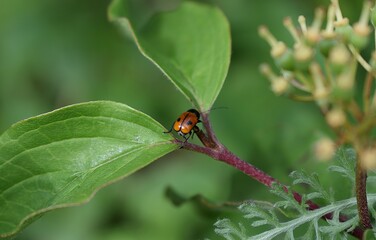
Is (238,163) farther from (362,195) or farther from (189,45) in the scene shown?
(189,45)

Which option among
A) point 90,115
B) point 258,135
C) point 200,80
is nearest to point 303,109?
point 258,135

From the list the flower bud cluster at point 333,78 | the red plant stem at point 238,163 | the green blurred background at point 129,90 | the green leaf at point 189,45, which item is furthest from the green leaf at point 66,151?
the green blurred background at point 129,90

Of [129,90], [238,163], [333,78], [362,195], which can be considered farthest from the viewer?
[129,90]

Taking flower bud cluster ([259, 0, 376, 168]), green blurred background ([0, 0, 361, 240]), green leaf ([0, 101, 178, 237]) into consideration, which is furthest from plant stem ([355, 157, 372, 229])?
green blurred background ([0, 0, 361, 240])

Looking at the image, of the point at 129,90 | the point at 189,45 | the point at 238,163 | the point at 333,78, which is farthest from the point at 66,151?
the point at 129,90

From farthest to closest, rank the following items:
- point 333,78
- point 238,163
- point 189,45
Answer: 1. point 189,45
2. point 238,163
3. point 333,78

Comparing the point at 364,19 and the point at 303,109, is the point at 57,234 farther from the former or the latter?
the point at 364,19

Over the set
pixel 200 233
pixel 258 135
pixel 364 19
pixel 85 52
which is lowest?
pixel 200 233

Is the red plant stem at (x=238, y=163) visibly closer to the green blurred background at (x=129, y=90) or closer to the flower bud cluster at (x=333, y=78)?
the flower bud cluster at (x=333, y=78)
